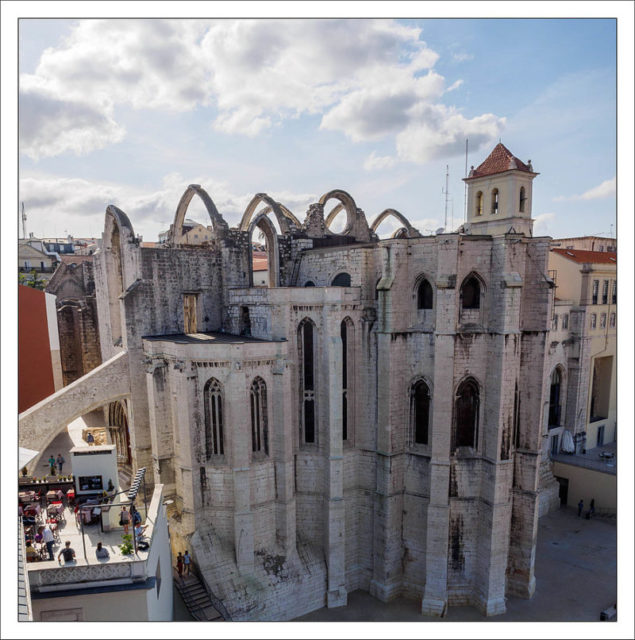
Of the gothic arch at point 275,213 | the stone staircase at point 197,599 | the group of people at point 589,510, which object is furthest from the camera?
the group of people at point 589,510

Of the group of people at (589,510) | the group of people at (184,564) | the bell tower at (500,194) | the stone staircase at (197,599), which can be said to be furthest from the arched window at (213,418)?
the bell tower at (500,194)

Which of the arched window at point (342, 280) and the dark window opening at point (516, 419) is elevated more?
the arched window at point (342, 280)

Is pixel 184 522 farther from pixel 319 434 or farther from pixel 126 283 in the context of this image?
pixel 126 283

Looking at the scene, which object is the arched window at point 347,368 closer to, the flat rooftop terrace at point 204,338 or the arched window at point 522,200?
the flat rooftop terrace at point 204,338

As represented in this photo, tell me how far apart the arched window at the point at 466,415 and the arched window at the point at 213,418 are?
813 centimetres

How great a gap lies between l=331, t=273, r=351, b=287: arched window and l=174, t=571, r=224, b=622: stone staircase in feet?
37.2

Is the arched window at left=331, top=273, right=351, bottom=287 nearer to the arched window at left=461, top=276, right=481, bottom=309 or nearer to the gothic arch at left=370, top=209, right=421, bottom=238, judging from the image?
the arched window at left=461, top=276, right=481, bottom=309

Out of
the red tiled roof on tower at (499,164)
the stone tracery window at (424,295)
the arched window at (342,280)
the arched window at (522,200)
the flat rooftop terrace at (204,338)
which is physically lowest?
the flat rooftop terrace at (204,338)

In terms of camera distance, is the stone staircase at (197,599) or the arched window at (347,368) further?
the arched window at (347,368)

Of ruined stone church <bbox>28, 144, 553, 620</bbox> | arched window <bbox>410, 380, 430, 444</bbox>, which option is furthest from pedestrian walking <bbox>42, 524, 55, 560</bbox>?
arched window <bbox>410, 380, 430, 444</bbox>

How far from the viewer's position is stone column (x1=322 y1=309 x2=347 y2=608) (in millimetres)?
15938

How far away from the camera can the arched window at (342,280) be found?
17.6 metres

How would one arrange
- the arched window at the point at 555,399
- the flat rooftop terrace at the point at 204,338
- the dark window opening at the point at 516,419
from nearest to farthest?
the flat rooftop terrace at the point at 204,338, the dark window opening at the point at 516,419, the arched window at the point at 555,399

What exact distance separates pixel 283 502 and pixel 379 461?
3.74 meters
